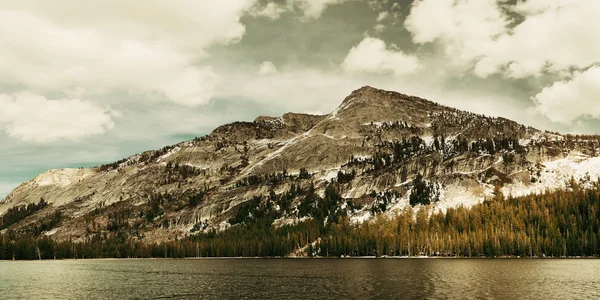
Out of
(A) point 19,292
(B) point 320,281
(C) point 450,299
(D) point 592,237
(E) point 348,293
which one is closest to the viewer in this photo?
(C) point 450,299

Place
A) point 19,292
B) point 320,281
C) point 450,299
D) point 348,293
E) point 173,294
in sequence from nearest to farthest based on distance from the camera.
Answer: point 450,299 → point 348,293 → point 173,294 → point 19,292 → point 320,281

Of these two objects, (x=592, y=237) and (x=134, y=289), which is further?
(x=592, y=237)

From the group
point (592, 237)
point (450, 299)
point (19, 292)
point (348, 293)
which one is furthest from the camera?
point (592, 237)

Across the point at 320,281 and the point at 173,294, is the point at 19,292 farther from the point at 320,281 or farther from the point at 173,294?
the point at 320,281

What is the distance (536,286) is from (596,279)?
2278 centimetres

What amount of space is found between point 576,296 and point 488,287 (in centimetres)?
1575

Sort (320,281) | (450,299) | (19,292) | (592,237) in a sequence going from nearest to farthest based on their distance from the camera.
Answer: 1. (450,299)
2. (19,292)
3. (320,281)
4. (592,237)

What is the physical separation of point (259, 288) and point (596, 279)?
262 ft

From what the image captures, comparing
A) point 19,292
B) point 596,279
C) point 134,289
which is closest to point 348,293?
point 134,289

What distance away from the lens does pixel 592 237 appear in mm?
190125

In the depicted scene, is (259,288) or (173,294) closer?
(173,294)

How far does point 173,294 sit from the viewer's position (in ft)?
281

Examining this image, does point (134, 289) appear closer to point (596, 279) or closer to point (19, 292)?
point (19, 292)

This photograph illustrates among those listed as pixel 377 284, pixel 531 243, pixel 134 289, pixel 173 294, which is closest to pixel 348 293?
pixel 377 284
